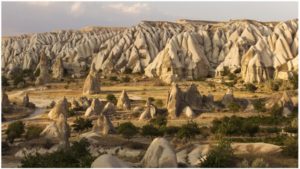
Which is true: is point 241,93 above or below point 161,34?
below

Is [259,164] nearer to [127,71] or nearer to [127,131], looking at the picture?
[127,131]

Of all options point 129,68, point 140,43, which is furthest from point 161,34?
point 129,68

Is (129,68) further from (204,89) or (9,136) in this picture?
(9,136)

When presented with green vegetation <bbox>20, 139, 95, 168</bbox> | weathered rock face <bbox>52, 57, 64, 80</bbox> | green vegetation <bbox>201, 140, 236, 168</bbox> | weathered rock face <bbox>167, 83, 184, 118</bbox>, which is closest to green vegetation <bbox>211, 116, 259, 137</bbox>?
weathered rock face <bbox>167, 83, 184, 118</bbox>

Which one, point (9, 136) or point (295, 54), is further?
point (295, 54)

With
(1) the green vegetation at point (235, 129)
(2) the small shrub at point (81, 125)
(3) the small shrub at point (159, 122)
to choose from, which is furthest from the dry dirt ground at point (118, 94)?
(1) the green vegetation at point (235, 129)

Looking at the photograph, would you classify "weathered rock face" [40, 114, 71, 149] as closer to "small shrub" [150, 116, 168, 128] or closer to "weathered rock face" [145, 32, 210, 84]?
"small shrub" [150, 116, 168, 128]

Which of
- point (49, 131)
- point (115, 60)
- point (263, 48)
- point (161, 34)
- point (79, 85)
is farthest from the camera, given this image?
point (161, 34)
